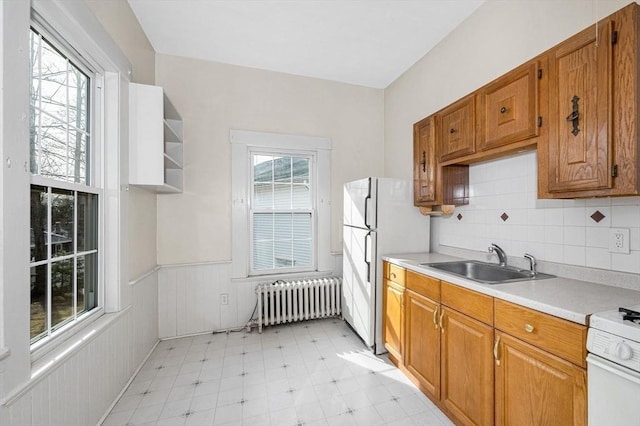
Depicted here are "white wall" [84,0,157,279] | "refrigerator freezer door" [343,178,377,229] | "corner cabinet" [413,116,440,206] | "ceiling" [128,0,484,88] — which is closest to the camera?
"white wall" [84,0,157,279]

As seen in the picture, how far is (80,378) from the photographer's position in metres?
1.46

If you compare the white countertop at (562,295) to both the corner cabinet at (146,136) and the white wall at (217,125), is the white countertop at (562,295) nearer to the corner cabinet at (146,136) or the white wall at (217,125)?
the white wall at (217,125)

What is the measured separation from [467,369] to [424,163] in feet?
5.41

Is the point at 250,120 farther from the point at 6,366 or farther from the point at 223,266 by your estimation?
the point at 6,366

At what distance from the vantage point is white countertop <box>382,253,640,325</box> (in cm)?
107

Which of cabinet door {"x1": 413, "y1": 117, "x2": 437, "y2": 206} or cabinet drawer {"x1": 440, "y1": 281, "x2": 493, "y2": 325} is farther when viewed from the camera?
cabinet door {"x1": 413, "y1": 117, "x2": 437, "y2": 206}

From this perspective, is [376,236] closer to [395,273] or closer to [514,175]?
[395,273]

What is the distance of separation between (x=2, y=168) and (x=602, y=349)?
2.29 metres

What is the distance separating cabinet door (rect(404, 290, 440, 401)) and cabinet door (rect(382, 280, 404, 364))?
0.08m

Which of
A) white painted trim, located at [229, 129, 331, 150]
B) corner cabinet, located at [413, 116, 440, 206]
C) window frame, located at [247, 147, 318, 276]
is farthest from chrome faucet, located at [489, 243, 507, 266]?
white painted trim, located at [229, 129, 331, 150]

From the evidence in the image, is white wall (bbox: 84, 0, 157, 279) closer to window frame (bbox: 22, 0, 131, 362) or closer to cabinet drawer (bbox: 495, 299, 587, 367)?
window frame (bbox: 22, 0, 131, 362)

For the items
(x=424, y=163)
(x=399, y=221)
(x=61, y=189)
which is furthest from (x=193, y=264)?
(x=424, y=163)

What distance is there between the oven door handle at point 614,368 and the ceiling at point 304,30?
2.49 m

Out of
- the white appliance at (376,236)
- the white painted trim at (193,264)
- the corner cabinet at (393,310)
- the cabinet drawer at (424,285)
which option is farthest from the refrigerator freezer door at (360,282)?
the white painted trim at (193,264)
